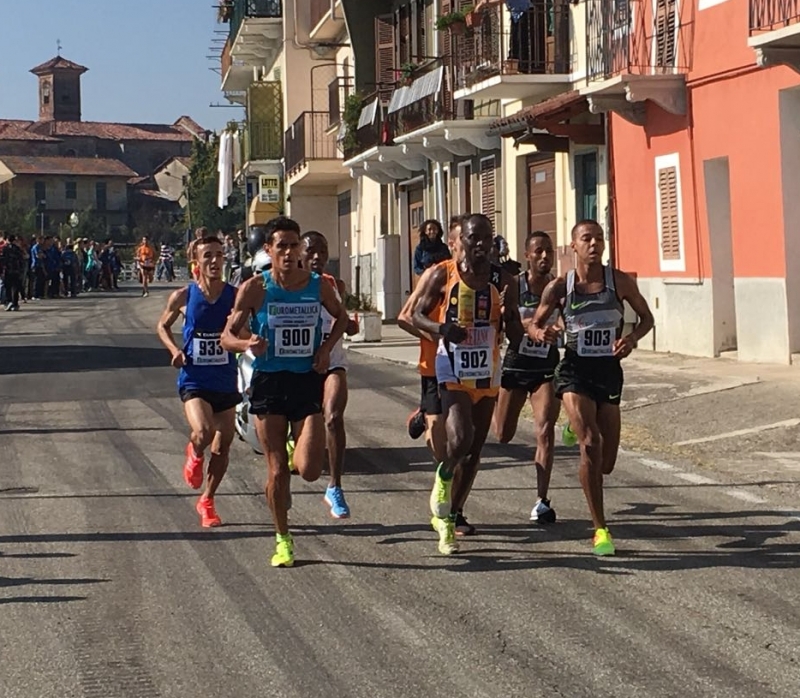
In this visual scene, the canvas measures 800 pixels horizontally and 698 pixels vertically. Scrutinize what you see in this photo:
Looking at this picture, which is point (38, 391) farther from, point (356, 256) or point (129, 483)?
point (356, 256)

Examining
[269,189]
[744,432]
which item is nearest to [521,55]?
[744,432]

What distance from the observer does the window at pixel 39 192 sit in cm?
12538

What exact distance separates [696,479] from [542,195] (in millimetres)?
14527

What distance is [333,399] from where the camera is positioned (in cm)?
1013

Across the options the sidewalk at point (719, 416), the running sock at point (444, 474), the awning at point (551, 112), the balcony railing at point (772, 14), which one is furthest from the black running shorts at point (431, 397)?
the awning at point (551, 112)

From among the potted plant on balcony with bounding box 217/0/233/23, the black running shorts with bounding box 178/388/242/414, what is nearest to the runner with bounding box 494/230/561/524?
the black running shorts with bounding box 178/388/242/414

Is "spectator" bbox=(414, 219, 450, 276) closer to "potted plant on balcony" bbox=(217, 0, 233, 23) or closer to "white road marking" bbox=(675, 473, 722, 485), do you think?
"white road marking" bbox=(675, 473, 722, 485)

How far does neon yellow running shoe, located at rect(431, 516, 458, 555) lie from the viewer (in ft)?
27.5

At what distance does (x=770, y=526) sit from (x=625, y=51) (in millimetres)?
13288

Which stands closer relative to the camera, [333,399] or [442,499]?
[442,499]

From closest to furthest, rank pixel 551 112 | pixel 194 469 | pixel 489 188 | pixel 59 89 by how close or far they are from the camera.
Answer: pixel 194 469 → pixel 551 112 → pixel 489 188 → pixel 59 89

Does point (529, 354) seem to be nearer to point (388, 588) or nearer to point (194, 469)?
point (194, 469)

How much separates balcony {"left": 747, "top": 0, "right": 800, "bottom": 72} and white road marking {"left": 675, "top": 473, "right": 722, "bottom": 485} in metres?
6.01

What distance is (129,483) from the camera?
11.1 metres
